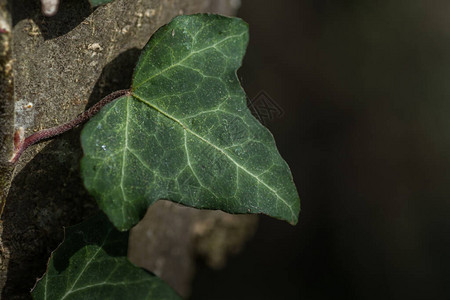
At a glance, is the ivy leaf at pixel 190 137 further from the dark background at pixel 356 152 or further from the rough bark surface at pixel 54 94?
the dark background at pixel 356 152

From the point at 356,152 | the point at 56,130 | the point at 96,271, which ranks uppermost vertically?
the point at 56,130

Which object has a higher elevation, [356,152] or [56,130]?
[56,130]

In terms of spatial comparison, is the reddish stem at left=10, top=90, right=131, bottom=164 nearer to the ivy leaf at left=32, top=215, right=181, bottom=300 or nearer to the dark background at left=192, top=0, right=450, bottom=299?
the ivy leaf at left=32, top=215, right=181, bottom=300

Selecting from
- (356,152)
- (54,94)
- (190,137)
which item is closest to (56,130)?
(54,94)

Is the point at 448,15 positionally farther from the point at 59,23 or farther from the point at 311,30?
the point at 59,23

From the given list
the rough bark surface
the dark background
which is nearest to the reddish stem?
the rough bark surface

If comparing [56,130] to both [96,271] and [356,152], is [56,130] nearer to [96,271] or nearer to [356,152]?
[96,271]
